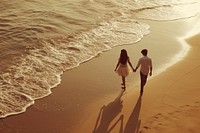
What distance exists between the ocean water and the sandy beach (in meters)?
0.57

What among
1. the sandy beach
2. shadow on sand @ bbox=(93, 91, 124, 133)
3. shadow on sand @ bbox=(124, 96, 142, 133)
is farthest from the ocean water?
shadow on sand @ bbox=(124, 96, 142, 133)

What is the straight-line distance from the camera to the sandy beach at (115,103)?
820cm

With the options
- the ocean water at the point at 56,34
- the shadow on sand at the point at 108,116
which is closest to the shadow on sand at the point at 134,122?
the shadow on sand at the point at 108,116

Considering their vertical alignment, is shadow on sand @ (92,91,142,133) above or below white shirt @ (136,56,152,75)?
below

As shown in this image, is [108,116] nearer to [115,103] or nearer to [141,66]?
[115,103]

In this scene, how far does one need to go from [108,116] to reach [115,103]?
73 centimetres

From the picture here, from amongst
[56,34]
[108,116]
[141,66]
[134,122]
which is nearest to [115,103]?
[108,116]

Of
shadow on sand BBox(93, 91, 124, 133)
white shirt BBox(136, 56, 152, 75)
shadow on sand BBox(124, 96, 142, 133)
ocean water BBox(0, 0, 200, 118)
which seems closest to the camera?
shadow on sand BBox(124, 96, 142, 133)

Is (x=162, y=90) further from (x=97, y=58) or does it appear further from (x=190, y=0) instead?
(x=190, y=0)

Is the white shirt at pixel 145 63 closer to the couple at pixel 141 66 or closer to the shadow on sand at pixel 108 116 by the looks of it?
the couple at pixel 141 66

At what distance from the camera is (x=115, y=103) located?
30.7 feet

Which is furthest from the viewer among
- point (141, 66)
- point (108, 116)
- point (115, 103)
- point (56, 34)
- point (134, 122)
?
point (56, 34)

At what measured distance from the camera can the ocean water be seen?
10.5 meters

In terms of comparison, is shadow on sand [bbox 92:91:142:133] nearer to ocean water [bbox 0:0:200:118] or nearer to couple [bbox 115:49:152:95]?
couple [bbox 115:49:152:95]
